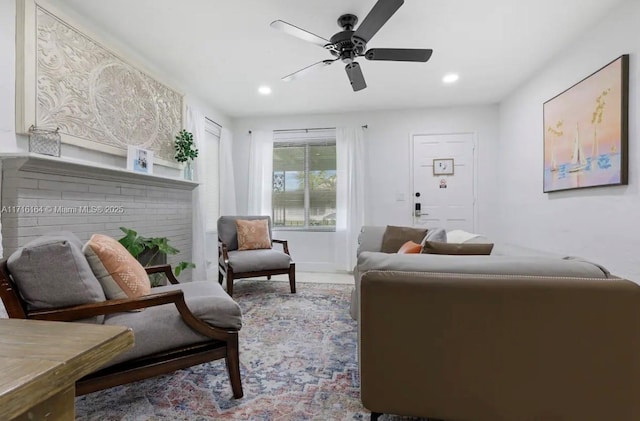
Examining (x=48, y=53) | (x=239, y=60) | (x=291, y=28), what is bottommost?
(x=48, y=53)

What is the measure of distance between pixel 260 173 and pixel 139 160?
213 centimetres

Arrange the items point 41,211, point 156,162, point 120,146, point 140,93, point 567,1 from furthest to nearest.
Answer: point 156,162 < point 140,93 < point 120,146 < point 567,1 < point 41,211

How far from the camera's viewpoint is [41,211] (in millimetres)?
2041

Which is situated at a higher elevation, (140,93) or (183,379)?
(140,93)

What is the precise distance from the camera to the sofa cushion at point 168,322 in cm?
139

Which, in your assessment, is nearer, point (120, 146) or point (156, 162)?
point (120, 146)

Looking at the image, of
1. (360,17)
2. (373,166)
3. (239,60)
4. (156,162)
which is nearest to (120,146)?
(156,162)

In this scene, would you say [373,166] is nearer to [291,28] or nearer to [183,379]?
[291,28]

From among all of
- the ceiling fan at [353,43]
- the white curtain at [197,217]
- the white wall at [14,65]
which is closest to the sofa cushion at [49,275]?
the white wall at [14,65]

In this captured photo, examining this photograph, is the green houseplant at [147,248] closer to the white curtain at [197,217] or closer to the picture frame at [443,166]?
the white curtain at [197,217]

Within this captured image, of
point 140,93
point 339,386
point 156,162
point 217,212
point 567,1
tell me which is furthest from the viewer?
point 217,212

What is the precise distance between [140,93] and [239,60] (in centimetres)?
99

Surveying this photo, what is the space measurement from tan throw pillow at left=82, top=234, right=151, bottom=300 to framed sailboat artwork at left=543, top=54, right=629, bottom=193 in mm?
3200

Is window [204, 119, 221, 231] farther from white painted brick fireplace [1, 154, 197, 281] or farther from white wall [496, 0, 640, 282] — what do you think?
white wall [496, 0, 640, 282]
